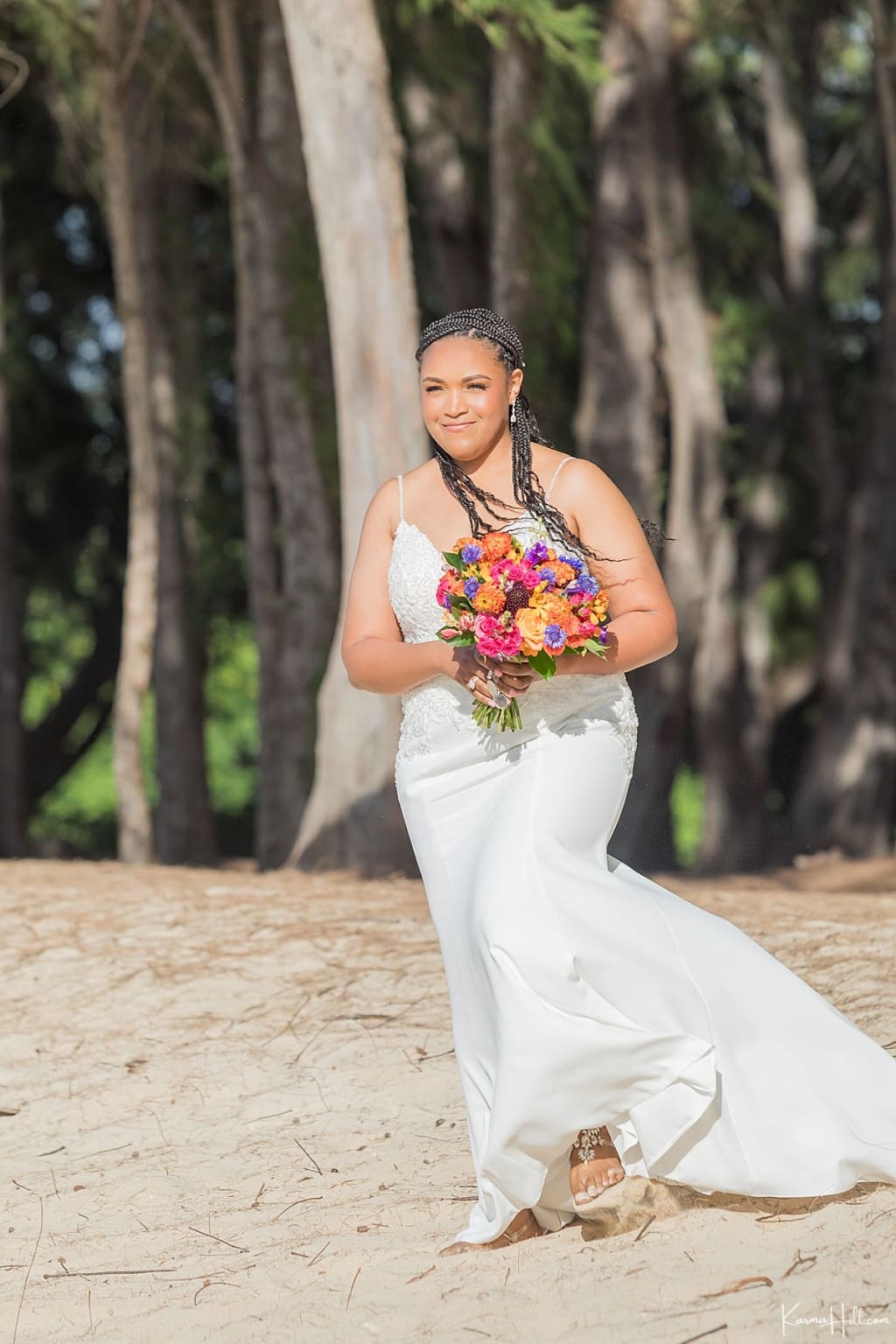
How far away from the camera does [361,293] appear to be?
31.7 ft

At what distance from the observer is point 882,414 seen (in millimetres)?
15945

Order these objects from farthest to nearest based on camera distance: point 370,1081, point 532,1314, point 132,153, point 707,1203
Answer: point 132,153
point 370,1081
point 707,1203
point 532,1314

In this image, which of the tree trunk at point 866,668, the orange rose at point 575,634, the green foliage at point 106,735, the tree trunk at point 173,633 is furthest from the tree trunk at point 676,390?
the orange rose at point 575,634

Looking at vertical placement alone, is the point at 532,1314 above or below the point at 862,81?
below

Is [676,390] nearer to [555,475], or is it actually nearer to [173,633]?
[173,633]

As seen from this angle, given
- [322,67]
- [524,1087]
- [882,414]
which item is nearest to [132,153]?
[322,67]

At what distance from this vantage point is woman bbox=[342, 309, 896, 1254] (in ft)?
12.7

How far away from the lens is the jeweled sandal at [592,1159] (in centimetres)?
406

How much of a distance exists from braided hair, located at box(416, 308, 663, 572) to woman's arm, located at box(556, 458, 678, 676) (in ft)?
0.13

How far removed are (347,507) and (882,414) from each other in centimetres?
772

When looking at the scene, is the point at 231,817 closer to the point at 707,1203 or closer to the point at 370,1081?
the point at 370,1081

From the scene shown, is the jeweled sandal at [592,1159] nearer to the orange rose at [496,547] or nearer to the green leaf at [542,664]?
the green leaf at [542,664]

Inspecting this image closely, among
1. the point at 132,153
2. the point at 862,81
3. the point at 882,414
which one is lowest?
the point at 882,414

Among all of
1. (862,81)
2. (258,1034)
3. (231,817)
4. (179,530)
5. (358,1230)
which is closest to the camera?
(358,1230)
